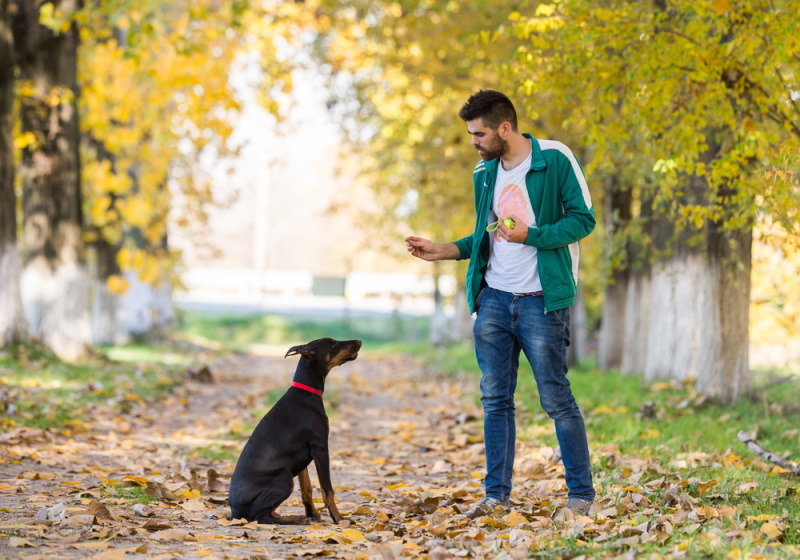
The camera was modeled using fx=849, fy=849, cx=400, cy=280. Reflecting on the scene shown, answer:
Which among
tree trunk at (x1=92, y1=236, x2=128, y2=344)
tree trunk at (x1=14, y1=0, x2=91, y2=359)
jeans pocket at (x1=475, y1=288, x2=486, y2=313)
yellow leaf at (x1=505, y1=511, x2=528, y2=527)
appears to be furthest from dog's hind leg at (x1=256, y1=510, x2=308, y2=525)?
tree trunk at (x1=92, y1=236, x2=128, y2=344)

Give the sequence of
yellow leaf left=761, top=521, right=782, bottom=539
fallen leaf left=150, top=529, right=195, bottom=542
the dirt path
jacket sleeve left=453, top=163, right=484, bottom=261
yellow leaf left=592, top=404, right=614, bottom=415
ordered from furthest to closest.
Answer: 1. yellow leaf left=592, top=404, right=614, bottom=415
2. jacket sleeve left=453, top=163, right=484, bottom=261
3. fallen leaf left=150, top=529, right=195, bottom=542
4. the dirt path
5. yellow leaf left=761, top=521, right=782, bottom=539

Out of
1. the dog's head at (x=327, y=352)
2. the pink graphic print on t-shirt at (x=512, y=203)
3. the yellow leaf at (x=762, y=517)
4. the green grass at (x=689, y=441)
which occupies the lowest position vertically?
the green grass at (x=689, y=441)

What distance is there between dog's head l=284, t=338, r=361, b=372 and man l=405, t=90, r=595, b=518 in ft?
3.03

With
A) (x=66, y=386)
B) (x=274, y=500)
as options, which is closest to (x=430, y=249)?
(x=274, y=500)

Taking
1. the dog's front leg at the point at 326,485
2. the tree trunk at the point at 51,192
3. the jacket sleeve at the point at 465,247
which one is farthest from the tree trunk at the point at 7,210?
the jacket sleeve at the point at 465,247

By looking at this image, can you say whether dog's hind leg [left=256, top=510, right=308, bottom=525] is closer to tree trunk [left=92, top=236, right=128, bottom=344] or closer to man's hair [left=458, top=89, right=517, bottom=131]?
man's hair [left=458, top=89, right=517, bottom=131]

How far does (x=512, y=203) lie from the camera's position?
5.08 meters

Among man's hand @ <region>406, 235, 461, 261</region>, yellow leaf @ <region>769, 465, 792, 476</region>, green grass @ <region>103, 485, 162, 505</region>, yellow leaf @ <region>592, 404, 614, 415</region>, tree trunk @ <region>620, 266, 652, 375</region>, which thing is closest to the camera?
man's hand @ <region>406, 235, 461, 261</region>

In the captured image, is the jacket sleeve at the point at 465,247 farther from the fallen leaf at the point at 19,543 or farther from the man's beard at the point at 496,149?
the fallen leaf at the point at 19,543

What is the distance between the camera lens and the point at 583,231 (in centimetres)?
480

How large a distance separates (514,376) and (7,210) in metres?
9.32

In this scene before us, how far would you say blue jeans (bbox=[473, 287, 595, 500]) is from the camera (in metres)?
4.90

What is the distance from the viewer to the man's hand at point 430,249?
5.21 meters

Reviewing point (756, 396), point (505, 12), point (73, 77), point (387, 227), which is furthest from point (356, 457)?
point (387, 227)
